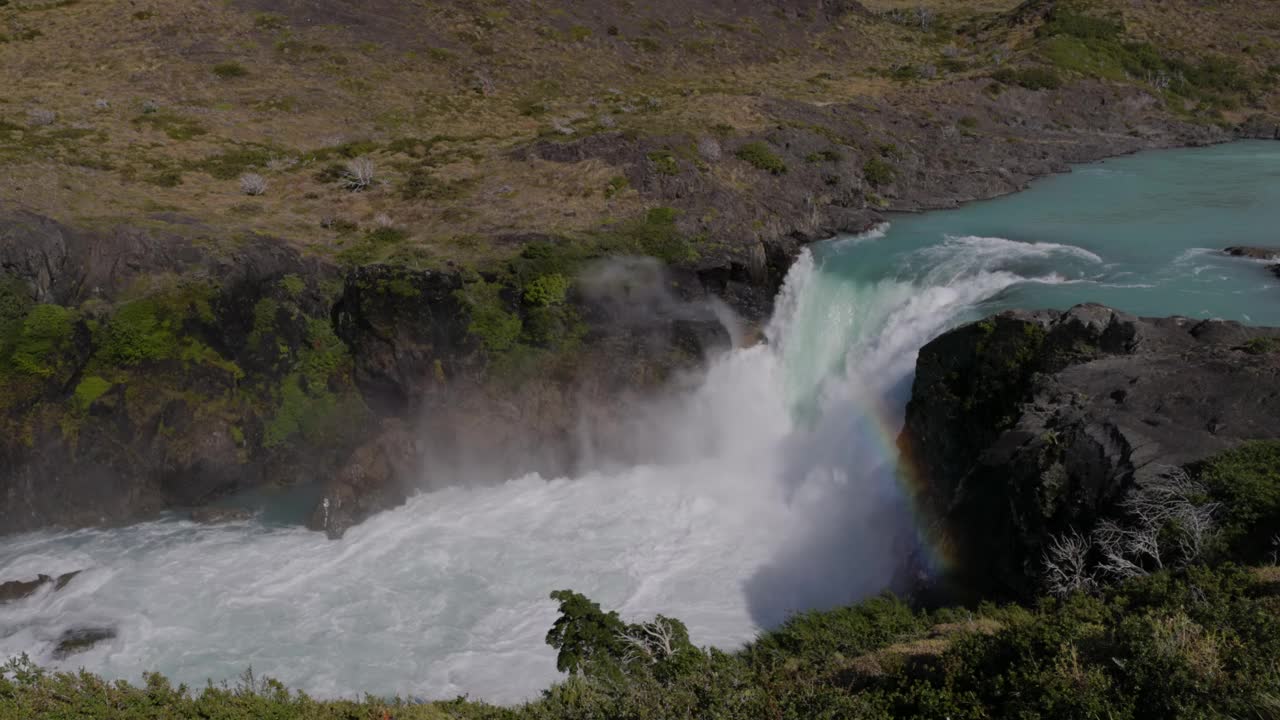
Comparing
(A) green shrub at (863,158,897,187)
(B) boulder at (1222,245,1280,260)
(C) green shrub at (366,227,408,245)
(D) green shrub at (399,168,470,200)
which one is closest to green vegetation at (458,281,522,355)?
(C) green shrub at (366,227,408,245)

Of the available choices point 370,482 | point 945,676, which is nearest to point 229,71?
point 370,482

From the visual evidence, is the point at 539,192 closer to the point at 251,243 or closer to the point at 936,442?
the point at 251,243

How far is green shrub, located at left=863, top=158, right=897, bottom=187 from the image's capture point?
5019 cm

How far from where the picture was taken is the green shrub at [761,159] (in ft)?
153

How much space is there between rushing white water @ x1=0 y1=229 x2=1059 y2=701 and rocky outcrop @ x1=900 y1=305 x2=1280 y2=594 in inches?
160

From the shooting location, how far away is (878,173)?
50.4m

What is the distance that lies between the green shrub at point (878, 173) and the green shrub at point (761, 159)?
652cm

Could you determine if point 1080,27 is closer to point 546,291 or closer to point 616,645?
point 546,291

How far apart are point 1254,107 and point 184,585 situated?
84889 millimetres

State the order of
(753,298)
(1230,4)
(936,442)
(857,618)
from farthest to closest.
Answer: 1. (1230,4)
2. (753,298)
3. (936,442)
4. (857,618)

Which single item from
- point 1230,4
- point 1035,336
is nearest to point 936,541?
point 1035,336

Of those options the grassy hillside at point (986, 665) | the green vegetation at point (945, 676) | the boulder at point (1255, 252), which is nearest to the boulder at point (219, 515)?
the green vegetation at point (945, 676)

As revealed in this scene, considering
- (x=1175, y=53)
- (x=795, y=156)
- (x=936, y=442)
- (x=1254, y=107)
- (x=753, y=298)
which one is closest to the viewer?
(x=936, y=442)

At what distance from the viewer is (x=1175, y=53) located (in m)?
72.8
